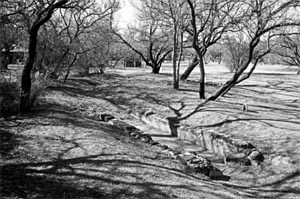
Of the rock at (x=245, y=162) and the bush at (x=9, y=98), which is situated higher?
the bush at (x=9, y=98)

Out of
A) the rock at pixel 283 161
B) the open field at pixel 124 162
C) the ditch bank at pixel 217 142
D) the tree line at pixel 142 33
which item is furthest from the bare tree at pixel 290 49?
the rock at pixel 283 161

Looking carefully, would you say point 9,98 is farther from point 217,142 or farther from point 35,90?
point 217,142

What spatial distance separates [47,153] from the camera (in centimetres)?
609

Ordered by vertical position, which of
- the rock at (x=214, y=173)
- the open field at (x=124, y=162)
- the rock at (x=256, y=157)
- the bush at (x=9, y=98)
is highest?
the bush at (x=9, y=98)

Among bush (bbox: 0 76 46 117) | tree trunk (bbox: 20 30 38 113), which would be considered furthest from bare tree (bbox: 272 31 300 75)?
bush (bbox: 0 76 46 117)

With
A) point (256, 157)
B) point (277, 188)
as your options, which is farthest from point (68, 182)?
point (256, 157)

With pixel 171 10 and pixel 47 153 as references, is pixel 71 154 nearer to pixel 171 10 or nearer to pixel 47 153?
pixel 47 153

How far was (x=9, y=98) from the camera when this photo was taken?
9141mm

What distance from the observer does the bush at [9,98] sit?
8930 mm

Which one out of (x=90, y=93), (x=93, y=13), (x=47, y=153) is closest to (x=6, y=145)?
(x=47, y=153)

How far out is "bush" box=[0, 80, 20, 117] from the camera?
8.93m

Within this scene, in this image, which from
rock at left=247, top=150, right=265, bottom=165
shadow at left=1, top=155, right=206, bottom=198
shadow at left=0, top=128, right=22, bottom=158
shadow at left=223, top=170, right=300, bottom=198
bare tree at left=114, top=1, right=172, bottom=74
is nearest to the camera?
shadow at left=1, top=155, right=206, bottom=198

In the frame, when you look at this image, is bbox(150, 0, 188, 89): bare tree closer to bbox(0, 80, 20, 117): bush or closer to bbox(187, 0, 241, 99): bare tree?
bbox(187, 0, 241, 99): bare tree

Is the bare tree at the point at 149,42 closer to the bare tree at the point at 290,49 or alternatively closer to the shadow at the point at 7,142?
the bare tree at the point at 290,49
